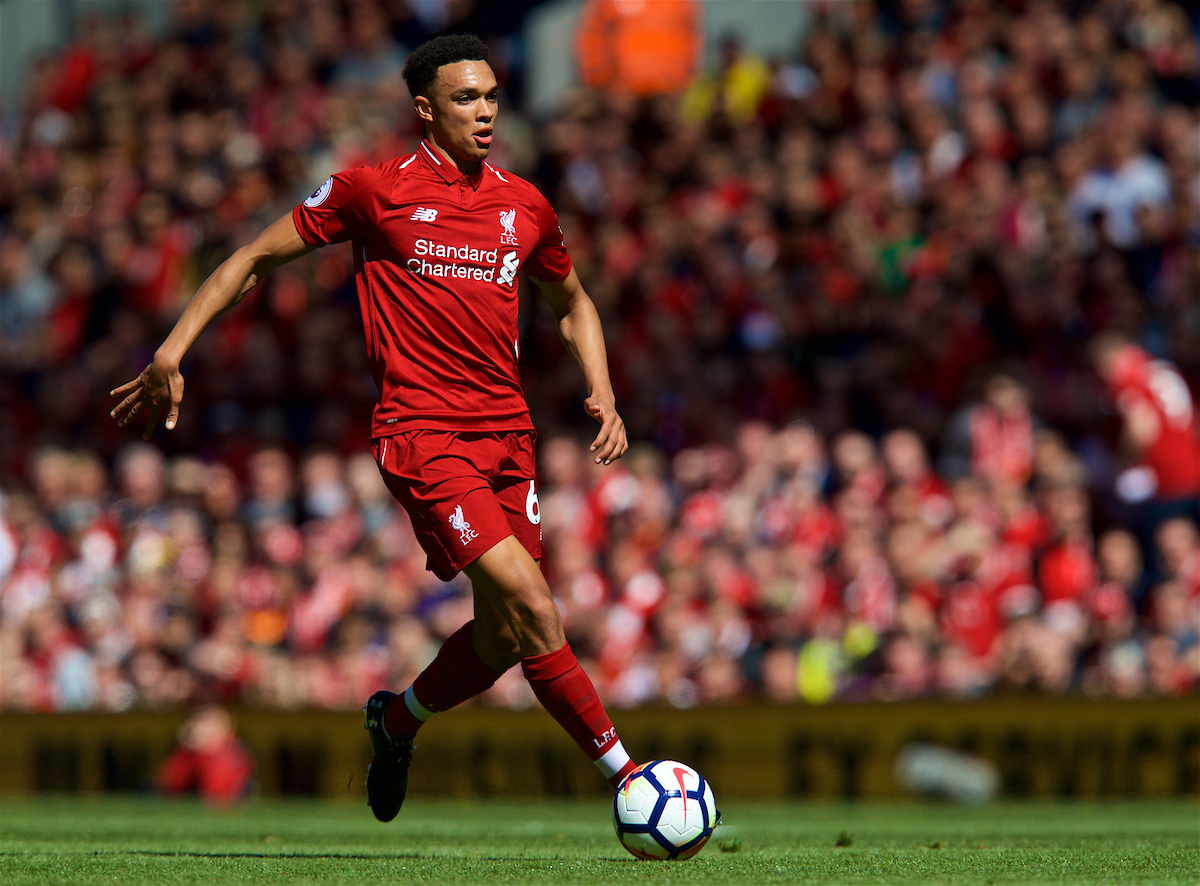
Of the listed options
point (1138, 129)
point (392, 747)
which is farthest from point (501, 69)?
point (392, 747)

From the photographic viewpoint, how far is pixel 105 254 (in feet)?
49.1

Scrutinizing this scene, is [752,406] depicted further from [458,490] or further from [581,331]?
[458,490]

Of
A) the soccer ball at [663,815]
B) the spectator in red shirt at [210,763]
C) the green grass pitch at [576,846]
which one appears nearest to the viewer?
the green grass pitch at [576,846]

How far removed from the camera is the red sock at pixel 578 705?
212 inches

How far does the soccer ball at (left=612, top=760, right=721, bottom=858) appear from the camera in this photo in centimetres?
514

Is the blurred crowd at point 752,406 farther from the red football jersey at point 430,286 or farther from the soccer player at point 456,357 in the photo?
the red football jersey at point 430,286

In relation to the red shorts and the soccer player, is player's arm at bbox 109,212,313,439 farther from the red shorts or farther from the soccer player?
the red shorts

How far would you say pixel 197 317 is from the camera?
538 centimetres

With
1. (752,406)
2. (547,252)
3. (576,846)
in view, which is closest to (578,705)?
(576,846)

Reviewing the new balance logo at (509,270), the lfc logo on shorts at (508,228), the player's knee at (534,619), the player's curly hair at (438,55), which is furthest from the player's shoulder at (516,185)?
the player's knee at (534,619)

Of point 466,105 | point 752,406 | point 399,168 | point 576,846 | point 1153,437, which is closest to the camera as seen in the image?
point 466,105

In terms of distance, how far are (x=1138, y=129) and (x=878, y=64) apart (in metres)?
2.42

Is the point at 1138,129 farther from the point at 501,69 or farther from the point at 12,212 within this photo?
the point at 12,212

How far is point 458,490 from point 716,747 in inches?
207
